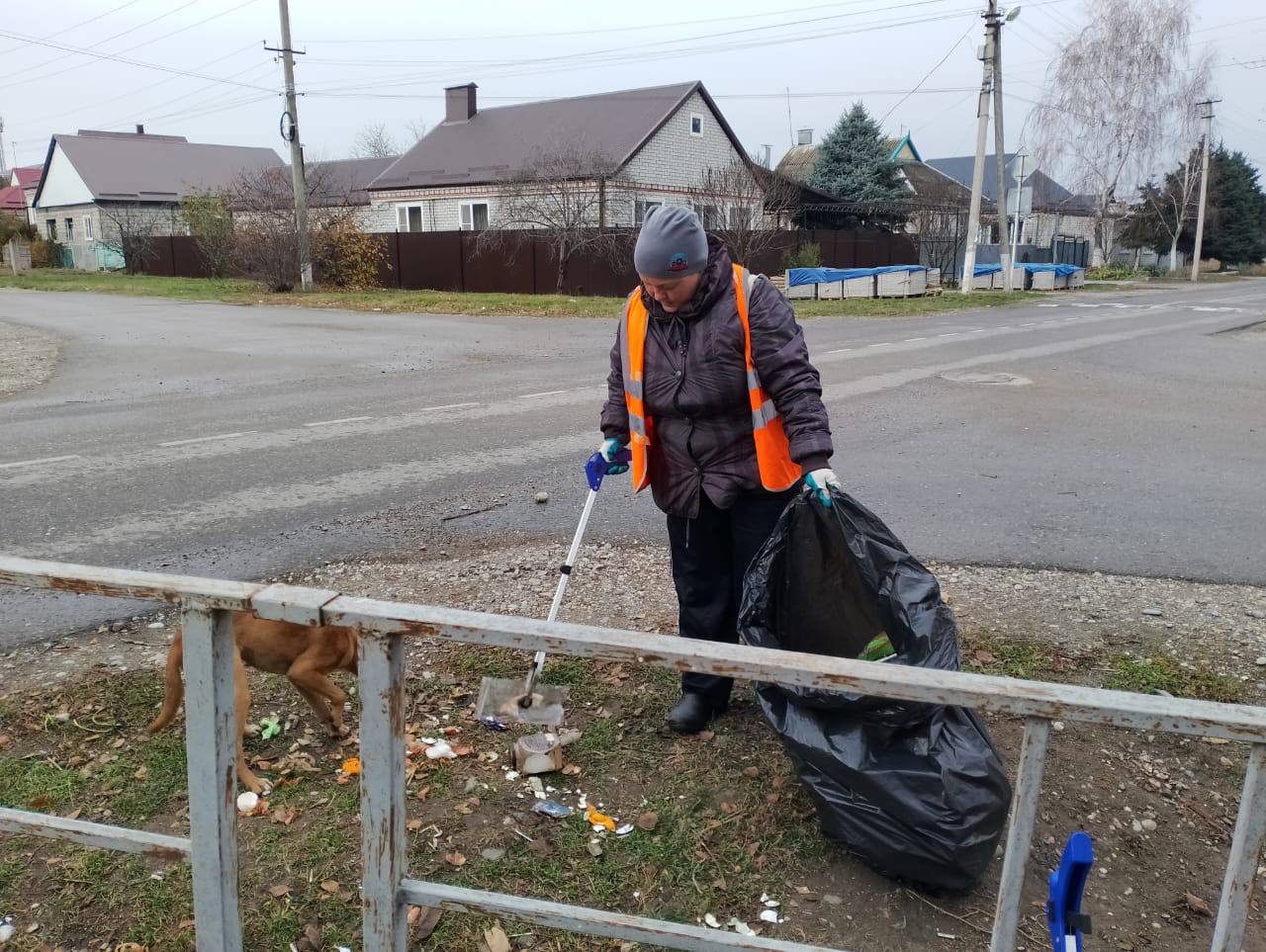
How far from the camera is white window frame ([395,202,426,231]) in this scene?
37.7 m

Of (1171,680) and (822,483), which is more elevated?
(822,483)

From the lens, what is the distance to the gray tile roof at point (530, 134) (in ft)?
112

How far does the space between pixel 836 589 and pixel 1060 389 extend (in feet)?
30.4

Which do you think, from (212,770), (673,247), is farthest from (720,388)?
(212,770)

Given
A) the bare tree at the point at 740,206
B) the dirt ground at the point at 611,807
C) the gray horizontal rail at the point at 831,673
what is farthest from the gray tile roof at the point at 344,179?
the gray horizontal rail at the point at 831,673

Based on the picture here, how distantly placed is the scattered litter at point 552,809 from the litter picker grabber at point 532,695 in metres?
0.43

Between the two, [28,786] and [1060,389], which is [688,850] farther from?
[1060,389]

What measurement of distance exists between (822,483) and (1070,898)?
4.50ft

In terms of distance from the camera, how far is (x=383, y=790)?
6.10ft

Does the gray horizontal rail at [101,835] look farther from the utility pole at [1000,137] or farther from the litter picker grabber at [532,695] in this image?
the utility pole at [1000,137]

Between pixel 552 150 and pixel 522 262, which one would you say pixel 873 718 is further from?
pixel 552 150

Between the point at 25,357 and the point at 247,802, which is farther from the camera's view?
the point at 25,357

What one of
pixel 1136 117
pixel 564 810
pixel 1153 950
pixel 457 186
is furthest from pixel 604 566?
pixel 1136 117

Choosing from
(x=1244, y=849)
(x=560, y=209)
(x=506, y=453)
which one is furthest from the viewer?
(x=560, y=209)
